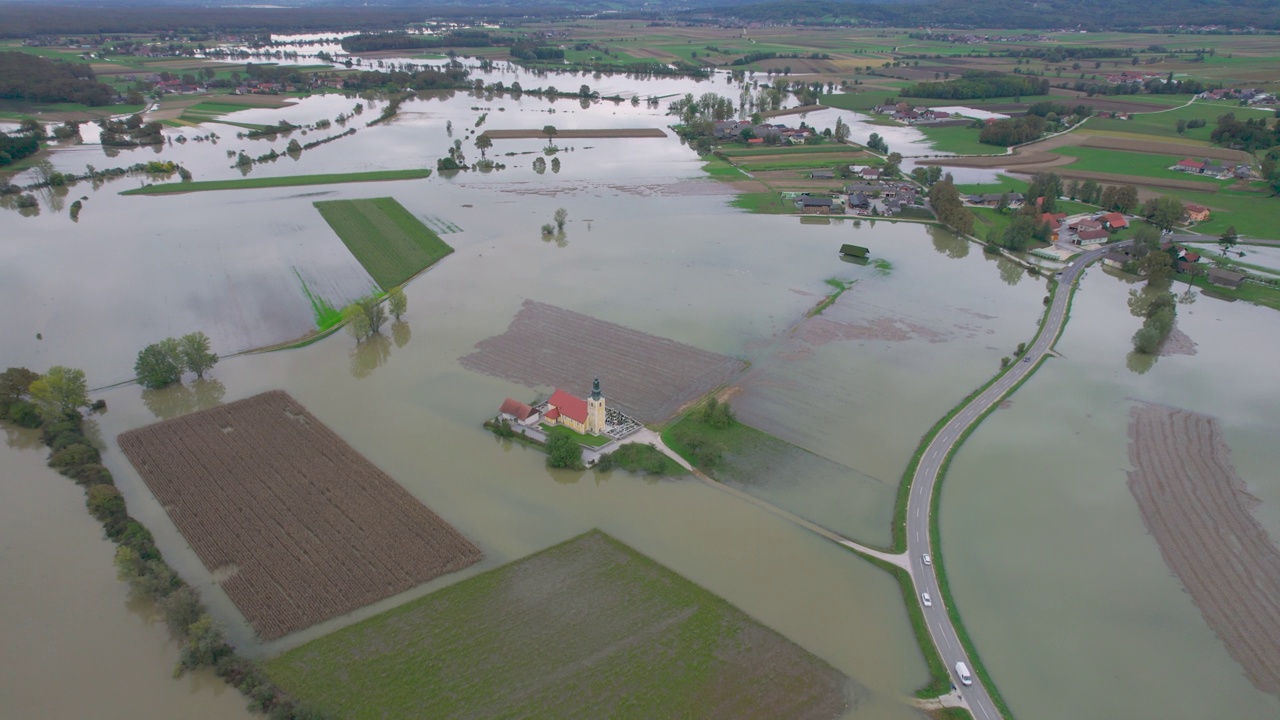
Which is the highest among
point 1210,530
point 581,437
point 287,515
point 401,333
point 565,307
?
point 565,307

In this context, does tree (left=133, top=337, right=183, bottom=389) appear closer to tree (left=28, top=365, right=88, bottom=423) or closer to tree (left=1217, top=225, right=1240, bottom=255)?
tree (left=28, top=365, right=88, bottom=423)

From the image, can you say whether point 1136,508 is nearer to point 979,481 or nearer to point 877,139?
point 979,481

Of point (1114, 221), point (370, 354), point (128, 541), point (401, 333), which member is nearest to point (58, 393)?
point (128, 541)

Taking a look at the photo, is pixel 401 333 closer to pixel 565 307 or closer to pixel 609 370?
pixel 565 307

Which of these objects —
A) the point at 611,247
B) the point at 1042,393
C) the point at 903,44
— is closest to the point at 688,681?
the point at 1042,393

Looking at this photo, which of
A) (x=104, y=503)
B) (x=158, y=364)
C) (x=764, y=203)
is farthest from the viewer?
(x=764, y=203)

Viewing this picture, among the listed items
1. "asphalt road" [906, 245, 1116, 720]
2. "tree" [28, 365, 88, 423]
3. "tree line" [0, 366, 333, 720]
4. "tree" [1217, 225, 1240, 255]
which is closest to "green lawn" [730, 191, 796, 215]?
"asphalt road" [906, 245, 1116, 720]
